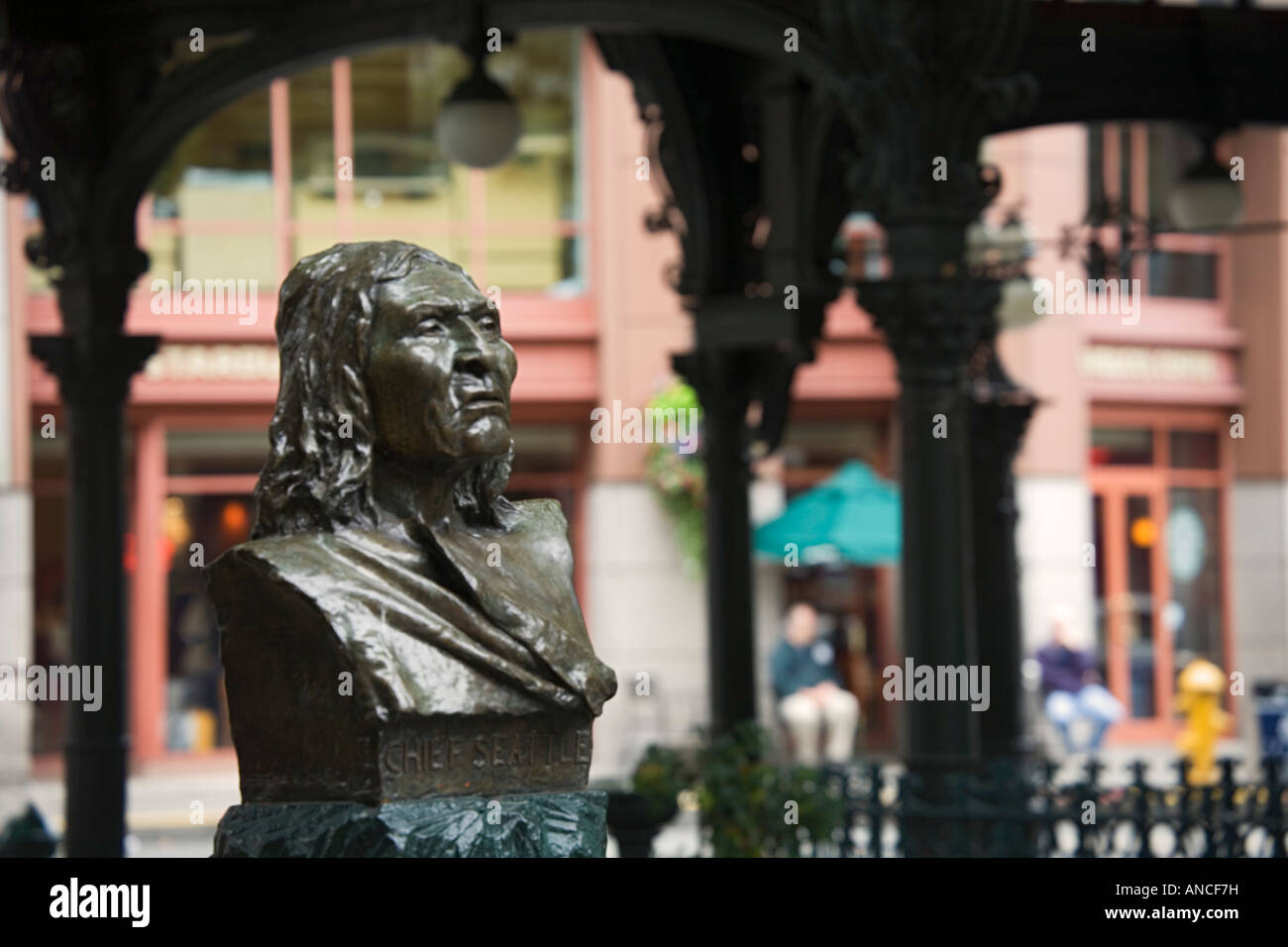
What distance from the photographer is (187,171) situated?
69.3 ft

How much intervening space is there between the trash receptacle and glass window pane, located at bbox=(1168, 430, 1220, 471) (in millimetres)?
5901

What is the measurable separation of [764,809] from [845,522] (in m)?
10.2

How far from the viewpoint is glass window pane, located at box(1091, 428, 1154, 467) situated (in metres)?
23.8

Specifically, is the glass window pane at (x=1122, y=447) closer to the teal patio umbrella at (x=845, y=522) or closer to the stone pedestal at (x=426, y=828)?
the teal patio umbrella at (x=845, y=522)

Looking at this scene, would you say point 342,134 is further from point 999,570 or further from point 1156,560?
point 999,570

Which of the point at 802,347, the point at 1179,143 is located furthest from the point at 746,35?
the point at 1179,143

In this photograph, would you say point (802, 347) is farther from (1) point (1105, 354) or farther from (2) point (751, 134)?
(1) point (1105, 354)

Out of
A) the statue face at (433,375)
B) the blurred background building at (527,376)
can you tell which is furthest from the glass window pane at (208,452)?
the statue face at (433,375)

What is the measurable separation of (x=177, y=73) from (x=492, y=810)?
21.4 ft

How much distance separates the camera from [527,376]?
20938 mm

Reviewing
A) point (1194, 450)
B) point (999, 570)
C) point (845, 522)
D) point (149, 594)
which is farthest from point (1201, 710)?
point (149, 594)

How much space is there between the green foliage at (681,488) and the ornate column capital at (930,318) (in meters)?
12.3
